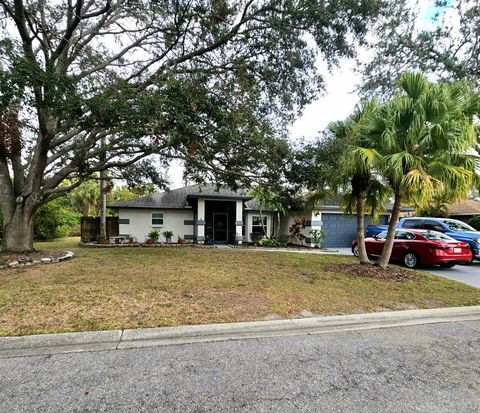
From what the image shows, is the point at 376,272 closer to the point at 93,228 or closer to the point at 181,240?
the point at 181,240

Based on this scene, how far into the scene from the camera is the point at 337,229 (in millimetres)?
18672

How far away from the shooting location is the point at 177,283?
6.68 m

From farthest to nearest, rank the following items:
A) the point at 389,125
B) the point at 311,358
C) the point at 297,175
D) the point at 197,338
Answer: the point at 297,175 < the point at 389,125 < the point at 197,338 < the point at 311,358

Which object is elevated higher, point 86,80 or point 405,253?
point 86,80

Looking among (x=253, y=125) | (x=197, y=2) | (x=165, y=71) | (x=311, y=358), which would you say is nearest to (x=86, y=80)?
(x=165, y=71)

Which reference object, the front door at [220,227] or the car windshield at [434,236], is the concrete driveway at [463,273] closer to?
the car windshield at [434,236]

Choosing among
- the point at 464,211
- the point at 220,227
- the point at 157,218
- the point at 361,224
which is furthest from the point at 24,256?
the point at 464,211

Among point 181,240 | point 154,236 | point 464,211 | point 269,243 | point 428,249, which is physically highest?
point 464,211

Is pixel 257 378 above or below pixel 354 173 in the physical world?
below

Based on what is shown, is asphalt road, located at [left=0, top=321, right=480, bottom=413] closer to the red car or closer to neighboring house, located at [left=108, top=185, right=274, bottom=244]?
the red car

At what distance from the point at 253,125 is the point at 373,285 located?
5.30 meters

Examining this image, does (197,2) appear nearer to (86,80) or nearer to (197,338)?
(86,80)

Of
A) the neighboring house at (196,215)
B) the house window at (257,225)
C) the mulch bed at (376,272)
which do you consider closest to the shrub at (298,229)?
the neighboring house at (196,215)

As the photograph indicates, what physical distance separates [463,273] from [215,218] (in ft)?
43.6
